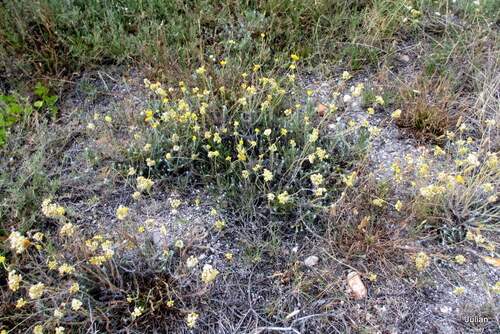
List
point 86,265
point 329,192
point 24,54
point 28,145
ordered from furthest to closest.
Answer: point 24,54 < point 28,145 < point 329,192 < point 86,265

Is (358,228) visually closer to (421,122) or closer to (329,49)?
(421,122)

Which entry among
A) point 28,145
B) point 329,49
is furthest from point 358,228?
point 28,145

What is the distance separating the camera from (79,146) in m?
3.13

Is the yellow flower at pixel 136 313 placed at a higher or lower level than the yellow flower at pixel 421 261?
lower

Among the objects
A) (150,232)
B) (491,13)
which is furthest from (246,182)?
(491,13)

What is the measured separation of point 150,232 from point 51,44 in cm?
219

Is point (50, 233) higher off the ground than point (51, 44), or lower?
lower

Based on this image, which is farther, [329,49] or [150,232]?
[329,49]

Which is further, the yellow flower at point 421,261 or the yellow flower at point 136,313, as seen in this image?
the yellow flower at point 421,261

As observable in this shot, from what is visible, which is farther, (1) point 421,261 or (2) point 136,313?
(1) point 421,261

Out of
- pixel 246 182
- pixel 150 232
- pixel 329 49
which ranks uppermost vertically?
pixel 329 49

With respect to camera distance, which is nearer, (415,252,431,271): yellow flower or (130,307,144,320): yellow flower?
(130,307,144,320): yellow flower

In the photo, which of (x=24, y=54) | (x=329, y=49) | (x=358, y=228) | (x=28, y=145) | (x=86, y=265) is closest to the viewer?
(x=86, y=265)

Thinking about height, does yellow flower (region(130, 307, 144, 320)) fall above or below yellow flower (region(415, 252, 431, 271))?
below
